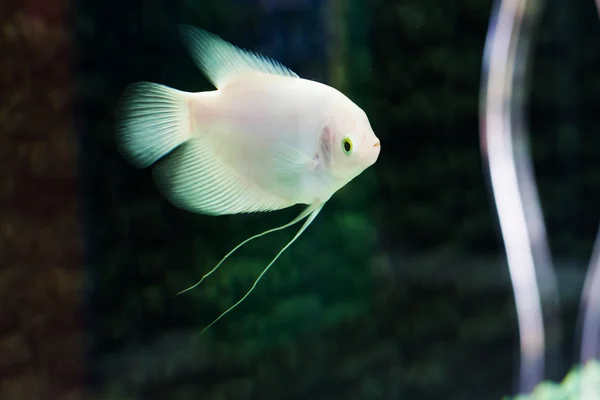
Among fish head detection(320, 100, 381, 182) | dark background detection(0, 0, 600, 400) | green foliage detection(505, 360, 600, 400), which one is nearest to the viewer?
fish head detection(320, 100, 381, 182)

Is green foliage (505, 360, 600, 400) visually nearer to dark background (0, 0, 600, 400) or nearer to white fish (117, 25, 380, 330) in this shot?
dark background (0, 0, 600, 400)

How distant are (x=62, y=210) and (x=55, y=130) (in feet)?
0.40

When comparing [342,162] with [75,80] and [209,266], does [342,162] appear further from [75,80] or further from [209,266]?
[75,80]

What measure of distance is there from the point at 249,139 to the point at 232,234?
0.16 m

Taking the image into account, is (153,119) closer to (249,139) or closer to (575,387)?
(249,139)

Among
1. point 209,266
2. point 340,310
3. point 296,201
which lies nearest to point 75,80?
point 209,266

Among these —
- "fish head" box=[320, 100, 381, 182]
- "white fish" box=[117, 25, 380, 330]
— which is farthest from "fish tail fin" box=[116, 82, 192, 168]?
"fish head" box=[320, 100, 381, 182]

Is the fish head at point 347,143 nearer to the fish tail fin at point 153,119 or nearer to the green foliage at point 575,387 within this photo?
the fish tail fin at point 153,119

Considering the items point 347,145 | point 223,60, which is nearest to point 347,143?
point 347,145

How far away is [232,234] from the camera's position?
2.12 feet

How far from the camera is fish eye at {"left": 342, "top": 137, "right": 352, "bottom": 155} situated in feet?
1.64

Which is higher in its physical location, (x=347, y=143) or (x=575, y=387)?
(x=347, y=143)

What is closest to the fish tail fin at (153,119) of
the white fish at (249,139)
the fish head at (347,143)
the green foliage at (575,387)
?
the white fish at (249,139)

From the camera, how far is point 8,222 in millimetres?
846
